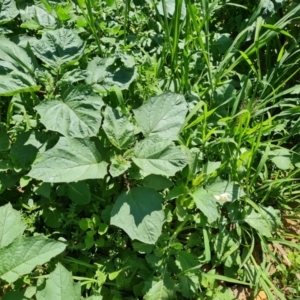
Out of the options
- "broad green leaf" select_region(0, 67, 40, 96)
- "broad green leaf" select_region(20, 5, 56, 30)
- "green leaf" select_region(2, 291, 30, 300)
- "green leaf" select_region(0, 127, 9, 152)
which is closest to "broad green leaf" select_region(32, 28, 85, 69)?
"broad green leaf" select_region(0, 67, 40, 96)

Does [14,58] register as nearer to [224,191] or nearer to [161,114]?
[161,114]

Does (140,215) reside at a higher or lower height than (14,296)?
higher

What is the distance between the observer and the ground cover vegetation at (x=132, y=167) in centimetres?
160

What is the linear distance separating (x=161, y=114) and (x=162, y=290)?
664mm

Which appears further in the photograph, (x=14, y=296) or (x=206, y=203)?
(x=206, y=203)

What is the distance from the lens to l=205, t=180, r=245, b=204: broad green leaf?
1.80 metres

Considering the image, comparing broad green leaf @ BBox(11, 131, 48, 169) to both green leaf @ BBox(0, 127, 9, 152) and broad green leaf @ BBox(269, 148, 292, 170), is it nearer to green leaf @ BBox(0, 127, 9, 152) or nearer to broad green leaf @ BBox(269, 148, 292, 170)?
green leaf @ BBox(0, 127, 9, 152)

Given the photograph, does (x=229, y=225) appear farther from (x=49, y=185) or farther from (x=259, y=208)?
(x=49, y=185)

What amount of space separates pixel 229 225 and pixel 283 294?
0.37m

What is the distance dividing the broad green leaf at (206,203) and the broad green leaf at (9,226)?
2.08 feet

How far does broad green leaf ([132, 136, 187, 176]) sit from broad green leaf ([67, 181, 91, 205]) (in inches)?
9.3

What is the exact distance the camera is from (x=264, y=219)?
194cm

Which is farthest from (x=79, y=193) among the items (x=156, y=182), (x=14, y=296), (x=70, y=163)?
(x=14, y=296)

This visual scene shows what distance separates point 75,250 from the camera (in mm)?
1846
